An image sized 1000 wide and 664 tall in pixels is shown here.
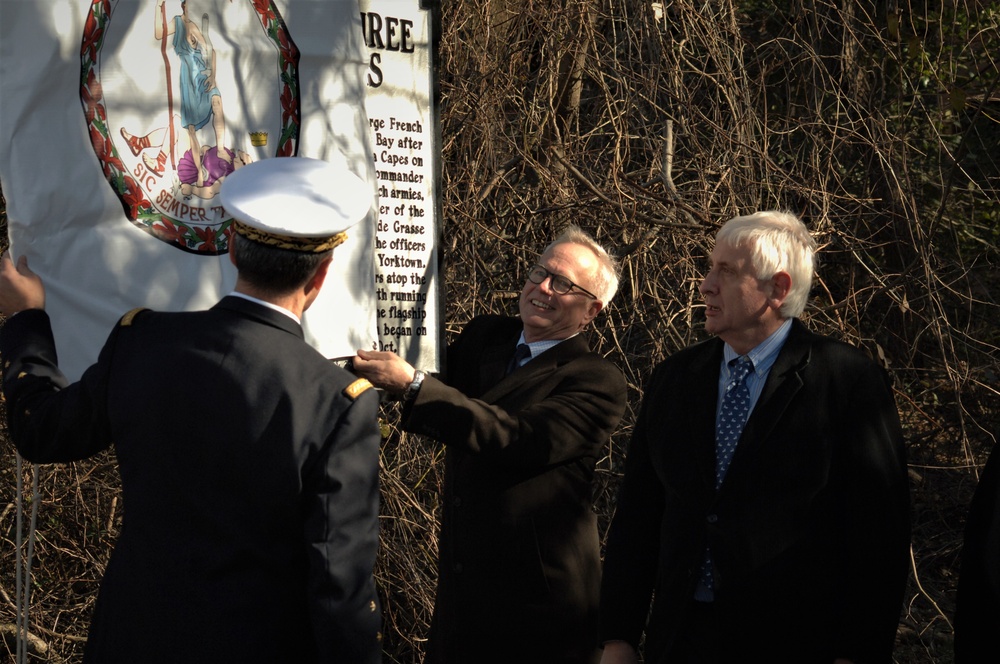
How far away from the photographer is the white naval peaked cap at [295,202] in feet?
7.35

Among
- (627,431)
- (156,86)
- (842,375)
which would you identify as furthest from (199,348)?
(627,431)

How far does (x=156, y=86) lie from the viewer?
3.03 metres

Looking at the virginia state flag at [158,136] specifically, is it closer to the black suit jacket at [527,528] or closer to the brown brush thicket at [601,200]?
the black suit jacket at [527,528]

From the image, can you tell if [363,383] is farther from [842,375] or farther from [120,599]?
[842,375]

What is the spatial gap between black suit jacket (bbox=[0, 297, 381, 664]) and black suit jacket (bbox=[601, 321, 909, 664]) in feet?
2.80

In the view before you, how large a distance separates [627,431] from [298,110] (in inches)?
82.1

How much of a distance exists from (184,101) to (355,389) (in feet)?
3.95

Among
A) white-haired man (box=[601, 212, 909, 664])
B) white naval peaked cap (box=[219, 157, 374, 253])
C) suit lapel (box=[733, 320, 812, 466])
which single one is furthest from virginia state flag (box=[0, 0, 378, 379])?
suit lapel (box=[733, 320, 812, 466])

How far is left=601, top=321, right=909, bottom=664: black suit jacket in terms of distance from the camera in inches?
103

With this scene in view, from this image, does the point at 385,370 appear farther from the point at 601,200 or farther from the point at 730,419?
the point at 601,200

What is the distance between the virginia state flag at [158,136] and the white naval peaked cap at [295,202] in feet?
2.32

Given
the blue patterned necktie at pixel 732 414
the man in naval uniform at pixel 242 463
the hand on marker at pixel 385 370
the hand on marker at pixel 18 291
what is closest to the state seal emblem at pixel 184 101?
the hand on marker at pixel 18 291

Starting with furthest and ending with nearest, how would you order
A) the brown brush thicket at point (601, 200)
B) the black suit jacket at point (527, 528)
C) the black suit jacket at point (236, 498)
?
the brown brush thicket at point (601, 200) < the black suit jacket at point (527, 528) < the black suit jacket at point (236, 498)

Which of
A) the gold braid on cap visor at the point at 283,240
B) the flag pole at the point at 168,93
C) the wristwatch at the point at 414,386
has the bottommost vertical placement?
the wristwatch at the point at 414,386
